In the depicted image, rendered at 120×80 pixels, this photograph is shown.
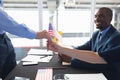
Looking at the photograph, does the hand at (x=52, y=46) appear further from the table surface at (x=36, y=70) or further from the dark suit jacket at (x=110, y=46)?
the dark suit jacket at (x=110, y=46)

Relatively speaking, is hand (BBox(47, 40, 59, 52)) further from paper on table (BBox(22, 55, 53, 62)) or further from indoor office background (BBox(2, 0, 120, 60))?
indoor office background (BBox(2, 0, 120, 60))

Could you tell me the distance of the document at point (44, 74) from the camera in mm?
1419

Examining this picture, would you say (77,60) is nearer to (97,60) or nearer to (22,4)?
(97,60)

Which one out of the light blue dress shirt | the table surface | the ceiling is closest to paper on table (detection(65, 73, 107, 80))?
the table surface

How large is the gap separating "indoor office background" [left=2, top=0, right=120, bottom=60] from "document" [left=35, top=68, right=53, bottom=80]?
203 centimetres

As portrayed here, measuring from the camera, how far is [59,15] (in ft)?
12.7

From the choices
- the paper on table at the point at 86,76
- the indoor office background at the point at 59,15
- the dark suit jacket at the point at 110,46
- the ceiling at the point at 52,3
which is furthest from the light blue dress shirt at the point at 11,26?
the ceiling at the point at 52,3

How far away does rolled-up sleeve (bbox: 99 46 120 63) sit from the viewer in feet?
5.06

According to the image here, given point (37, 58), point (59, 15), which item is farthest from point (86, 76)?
point (59, 15)

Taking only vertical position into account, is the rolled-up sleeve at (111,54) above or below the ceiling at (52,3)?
below

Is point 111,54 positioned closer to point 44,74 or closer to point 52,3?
point 44,74

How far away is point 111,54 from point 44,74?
55 centimetres

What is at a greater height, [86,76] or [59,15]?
[59,15]

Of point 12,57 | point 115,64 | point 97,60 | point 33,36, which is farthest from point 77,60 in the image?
point 12,57
